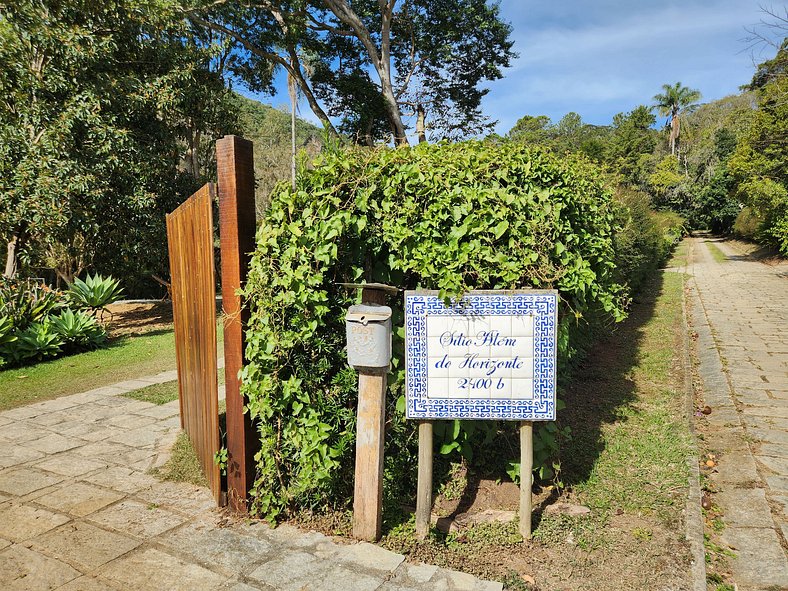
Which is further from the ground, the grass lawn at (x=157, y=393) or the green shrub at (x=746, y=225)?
the green shrub at (x=746, y=225)

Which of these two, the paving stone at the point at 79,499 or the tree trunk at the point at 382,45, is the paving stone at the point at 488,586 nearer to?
the paving stone at the point at 79,499

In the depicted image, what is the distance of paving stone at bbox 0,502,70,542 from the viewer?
3061mm

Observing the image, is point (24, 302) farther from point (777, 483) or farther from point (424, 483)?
point (777, 483)

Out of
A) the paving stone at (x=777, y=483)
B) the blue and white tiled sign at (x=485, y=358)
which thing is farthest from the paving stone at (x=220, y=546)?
the paving stone at (x=777, y=483)

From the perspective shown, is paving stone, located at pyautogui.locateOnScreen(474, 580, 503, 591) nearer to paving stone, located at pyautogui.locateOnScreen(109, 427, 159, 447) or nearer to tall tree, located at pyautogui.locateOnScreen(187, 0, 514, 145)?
paving stone, located at pyautogui.locateOnScreen(109, 427, 159, 447)

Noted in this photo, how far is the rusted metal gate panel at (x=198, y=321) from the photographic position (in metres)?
3.22

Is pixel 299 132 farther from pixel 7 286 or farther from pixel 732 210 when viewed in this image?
pixel 7 286

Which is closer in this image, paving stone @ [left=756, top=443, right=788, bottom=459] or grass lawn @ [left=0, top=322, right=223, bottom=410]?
paving stone @ [left=756, top=443, right=788, bottom=459]

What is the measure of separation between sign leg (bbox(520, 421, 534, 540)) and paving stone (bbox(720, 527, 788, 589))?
3.65 ft

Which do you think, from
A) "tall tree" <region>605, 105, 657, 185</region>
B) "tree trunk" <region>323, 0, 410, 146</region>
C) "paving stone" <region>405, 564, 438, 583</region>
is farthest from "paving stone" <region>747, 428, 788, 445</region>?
"tall tree" <region>605, 105, 657, 185</region>

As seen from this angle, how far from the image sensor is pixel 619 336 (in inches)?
351

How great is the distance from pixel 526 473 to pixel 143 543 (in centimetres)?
223

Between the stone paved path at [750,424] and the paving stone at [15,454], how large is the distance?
16.7ft

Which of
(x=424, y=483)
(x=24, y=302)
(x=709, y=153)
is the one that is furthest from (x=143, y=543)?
(x=709, y=153)
